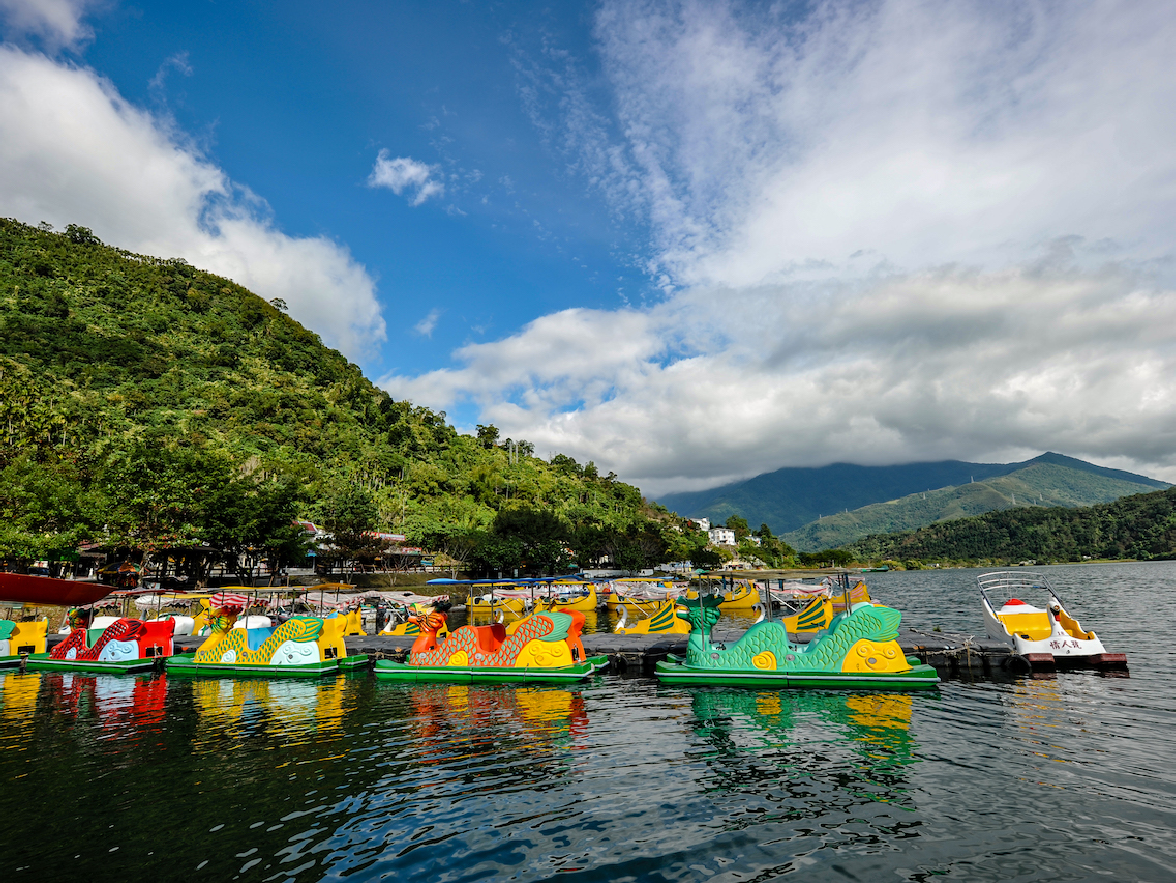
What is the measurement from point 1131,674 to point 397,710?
80.4 feet

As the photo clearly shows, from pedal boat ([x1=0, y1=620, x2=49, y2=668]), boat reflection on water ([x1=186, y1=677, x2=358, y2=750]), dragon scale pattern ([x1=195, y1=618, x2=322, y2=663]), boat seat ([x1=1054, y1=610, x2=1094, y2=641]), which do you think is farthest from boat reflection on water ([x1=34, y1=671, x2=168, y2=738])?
boat seat ([x1=1054, y1=610, x2=1094, y2=641])

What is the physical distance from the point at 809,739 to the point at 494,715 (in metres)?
8.18

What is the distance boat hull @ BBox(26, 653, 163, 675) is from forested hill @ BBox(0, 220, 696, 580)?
13883 mm

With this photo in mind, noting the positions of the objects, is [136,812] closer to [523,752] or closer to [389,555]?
[523,752]

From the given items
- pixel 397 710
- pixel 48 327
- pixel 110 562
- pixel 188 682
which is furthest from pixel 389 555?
pixel 48 327

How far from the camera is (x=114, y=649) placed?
998 inches

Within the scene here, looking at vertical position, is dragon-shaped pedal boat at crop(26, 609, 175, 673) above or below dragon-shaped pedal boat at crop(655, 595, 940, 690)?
above

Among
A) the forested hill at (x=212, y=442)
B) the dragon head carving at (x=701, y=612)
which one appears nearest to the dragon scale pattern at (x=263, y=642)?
the dragon head carving at (x=701, y=612)

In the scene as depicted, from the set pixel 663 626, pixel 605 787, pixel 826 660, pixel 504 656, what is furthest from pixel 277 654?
pixel 826 660

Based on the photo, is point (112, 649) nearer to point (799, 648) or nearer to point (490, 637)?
point (490, 637)

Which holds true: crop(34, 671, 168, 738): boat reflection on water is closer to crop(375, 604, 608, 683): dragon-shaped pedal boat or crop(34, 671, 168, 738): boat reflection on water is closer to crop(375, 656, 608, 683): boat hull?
crop(375, 656, 608, 683): boat hull

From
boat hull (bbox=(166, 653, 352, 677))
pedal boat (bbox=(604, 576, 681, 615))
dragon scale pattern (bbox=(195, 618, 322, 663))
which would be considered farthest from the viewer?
pedal boat (bbox=(604, 576, 681, 615))

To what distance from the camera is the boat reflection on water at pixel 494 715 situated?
44.7ft

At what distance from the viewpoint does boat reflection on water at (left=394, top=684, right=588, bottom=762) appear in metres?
13.6
